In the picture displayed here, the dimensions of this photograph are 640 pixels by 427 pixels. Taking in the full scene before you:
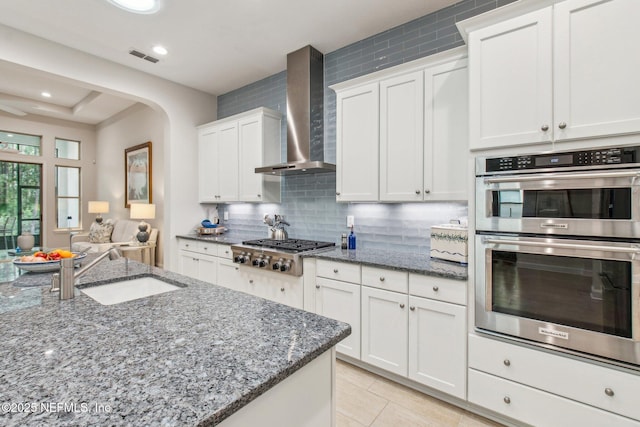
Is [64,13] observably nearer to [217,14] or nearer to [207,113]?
[217,14]

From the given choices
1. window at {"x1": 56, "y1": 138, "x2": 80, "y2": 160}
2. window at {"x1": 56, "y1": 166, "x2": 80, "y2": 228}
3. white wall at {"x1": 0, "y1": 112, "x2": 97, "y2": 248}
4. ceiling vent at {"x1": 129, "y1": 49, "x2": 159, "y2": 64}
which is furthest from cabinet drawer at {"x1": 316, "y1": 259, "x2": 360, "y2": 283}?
window at {"x1": 56, "y1": 138, "x2": 80, "y2": 160}

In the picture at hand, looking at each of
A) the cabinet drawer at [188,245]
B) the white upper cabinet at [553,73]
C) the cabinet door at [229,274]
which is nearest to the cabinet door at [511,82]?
the white upper cabinet at [553,73]

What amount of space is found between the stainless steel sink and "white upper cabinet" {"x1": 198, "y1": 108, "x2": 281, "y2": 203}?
77.0 inches

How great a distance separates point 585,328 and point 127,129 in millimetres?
7244

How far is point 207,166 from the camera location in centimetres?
425

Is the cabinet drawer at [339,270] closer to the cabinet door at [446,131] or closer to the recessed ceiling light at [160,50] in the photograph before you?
the cabinet door at [446,131]

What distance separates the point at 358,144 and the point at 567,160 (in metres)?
1.52

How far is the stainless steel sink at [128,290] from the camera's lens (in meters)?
1.61

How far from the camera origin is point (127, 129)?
6055 mm

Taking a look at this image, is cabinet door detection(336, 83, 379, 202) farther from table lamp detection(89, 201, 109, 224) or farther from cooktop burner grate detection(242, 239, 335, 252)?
table lamp detection(89, 201, 109, 224)

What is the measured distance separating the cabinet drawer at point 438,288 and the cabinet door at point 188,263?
2.86 meters

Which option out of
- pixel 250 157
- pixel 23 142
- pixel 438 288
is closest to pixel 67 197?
pixel 23 142

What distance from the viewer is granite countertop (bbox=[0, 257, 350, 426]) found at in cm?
62

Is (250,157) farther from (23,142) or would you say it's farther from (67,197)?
(23,142)
